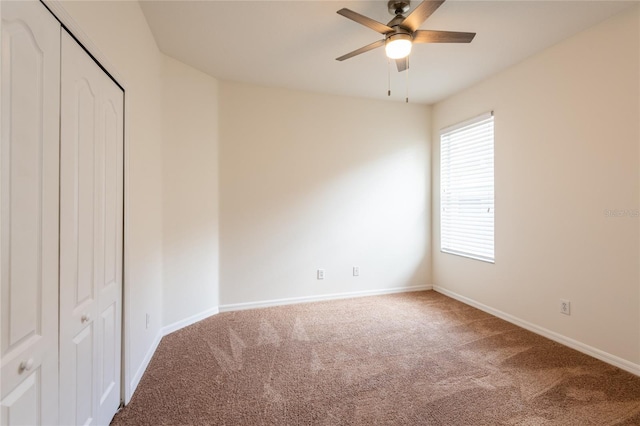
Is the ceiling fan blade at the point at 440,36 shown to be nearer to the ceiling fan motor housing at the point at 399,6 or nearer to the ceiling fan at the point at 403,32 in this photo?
the ceiling fan at the point at 403,32

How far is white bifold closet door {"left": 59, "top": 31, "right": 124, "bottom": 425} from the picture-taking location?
4.10 feet

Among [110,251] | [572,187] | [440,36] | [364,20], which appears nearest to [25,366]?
[110,251]

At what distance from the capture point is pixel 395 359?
2.37m

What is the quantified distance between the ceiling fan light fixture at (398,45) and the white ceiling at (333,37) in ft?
1.00

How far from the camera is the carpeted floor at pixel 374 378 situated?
1739mm

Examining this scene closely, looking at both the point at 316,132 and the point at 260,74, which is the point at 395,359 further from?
the point at 260,74

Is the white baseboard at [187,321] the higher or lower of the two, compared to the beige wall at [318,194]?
lower

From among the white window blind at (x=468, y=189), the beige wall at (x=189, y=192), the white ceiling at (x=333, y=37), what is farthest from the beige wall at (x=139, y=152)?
the white window blind at (x=468, y=189)

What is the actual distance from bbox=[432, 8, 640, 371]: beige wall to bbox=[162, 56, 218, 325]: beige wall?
3182mm

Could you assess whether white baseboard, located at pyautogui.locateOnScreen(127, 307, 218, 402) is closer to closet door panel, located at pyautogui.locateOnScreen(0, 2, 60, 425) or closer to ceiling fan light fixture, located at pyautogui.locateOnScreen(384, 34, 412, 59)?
closet door panel, located at pyautogui.locateOnScreen(0, 2, 60, 425)

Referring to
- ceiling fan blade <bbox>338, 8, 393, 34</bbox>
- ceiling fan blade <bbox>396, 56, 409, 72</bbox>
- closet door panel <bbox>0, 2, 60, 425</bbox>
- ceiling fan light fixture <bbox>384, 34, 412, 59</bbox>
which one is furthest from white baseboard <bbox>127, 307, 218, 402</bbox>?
ceiling fan blade <bbox>396, 56, 409, 72</bbox>

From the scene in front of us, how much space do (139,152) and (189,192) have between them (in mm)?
912

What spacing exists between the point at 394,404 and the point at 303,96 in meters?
3.36

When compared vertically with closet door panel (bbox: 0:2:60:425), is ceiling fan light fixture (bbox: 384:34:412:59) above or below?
above
